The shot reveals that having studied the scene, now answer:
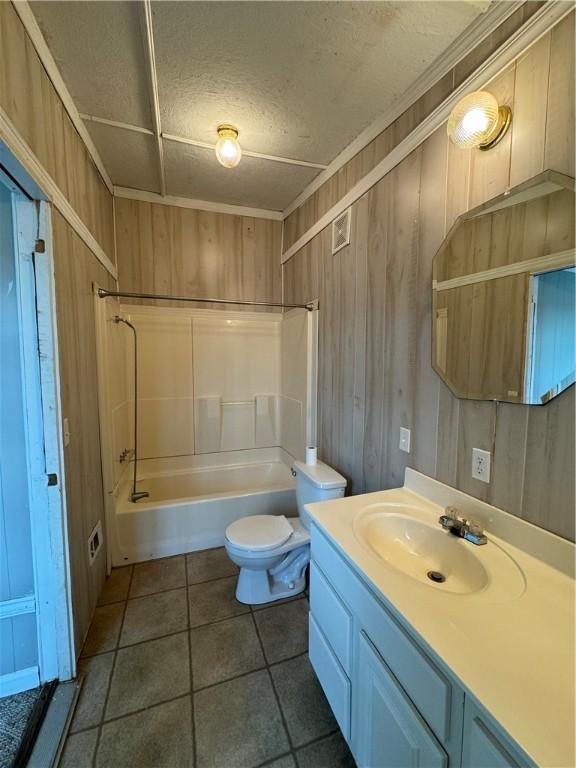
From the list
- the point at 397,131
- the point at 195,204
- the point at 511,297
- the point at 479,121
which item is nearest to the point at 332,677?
the point at 511,297

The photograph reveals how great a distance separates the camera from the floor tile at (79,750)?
112 cm

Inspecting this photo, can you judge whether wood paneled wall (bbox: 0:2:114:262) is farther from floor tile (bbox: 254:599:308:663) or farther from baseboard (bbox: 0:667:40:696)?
floor tile (bbox: 254:599:308:663)

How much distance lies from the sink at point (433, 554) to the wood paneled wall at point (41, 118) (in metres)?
1.87

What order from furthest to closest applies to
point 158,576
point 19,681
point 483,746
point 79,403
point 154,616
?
point 158,576
point 154,616
point 79,403
point 19,681
point 483,746

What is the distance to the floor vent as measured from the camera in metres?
1.75

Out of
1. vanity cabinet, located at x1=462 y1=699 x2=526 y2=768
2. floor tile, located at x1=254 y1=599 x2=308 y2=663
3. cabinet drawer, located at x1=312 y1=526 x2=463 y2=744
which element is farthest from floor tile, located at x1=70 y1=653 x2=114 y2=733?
vanity cabinet, located at x1=462 y1=699 x2=526 y2=768

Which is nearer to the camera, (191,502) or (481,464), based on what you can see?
(481,464)

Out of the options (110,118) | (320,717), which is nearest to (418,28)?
(110,118)

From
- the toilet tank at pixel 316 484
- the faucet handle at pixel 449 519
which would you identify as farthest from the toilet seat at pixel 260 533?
the faucet handle at pixel 449 519

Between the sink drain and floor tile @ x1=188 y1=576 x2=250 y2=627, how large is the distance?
1.20m

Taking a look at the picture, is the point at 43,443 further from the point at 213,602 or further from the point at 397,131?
the point at 397,131

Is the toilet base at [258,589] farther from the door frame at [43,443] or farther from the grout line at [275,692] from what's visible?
the door frame at [43,443]

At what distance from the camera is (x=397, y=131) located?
153 centimetres

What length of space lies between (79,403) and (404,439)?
1.63m
